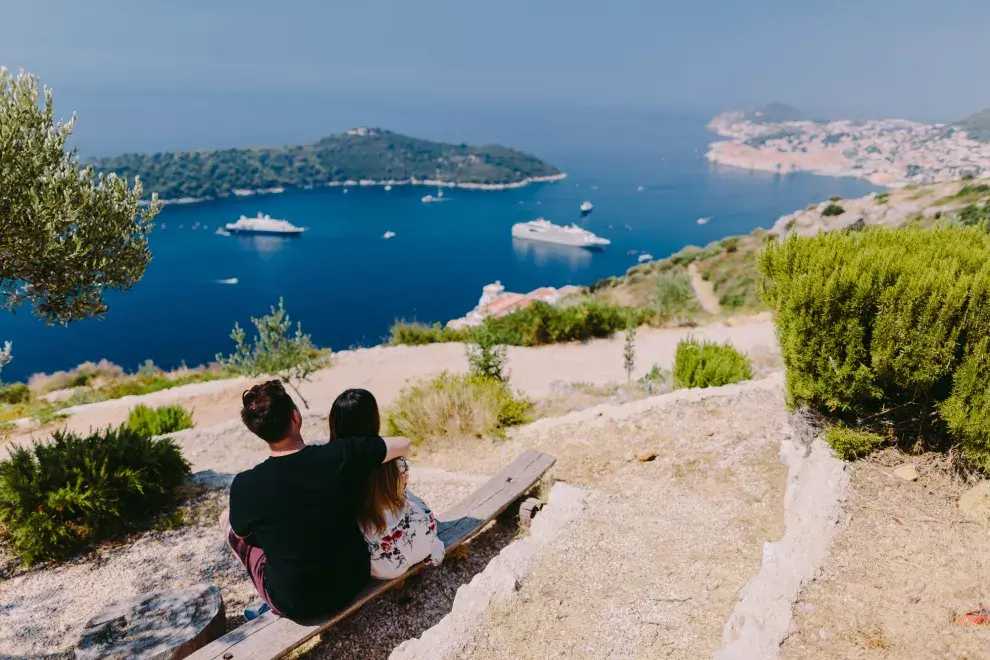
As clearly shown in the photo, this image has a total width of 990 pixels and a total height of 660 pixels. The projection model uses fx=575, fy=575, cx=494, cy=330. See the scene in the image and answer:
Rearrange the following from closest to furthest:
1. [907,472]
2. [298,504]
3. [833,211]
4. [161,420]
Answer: [298,504], [907,472], [161,420], [833,211]

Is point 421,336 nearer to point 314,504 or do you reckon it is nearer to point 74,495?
point 74,495

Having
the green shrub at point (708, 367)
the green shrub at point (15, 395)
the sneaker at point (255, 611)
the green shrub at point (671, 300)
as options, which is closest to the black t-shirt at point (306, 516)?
the sneaker at point (255, 611)

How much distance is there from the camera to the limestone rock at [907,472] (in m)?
4.06

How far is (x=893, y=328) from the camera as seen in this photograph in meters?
3.98

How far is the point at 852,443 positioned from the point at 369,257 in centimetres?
8661

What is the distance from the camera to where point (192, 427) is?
9711 millimetres

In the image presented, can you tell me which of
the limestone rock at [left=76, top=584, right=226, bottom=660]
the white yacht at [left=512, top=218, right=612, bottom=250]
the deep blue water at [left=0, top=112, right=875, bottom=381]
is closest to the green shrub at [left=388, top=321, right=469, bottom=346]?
the limestone rock at [left=76, top=584, right=226, bottom=660]

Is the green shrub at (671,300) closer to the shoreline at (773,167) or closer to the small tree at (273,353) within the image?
the small tree at (273,353)

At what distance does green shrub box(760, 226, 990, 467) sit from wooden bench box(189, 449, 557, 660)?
7.46 feet

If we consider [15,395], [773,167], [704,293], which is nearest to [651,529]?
[15,395]

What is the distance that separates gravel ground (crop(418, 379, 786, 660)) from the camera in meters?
3.23

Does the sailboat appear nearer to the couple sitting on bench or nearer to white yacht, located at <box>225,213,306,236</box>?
white yacht, located at <box>225,213,306,236</box>

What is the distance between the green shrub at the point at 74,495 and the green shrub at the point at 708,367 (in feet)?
20.7

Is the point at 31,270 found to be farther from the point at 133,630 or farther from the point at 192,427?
the point at 192,427
